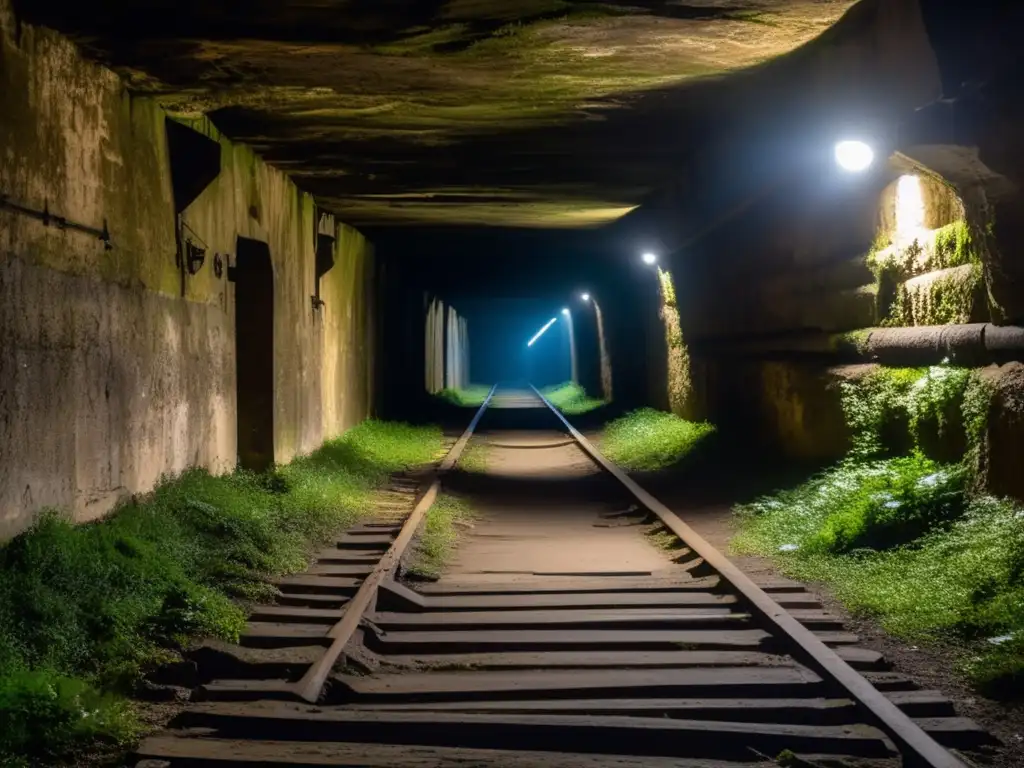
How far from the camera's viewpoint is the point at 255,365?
12219 mm

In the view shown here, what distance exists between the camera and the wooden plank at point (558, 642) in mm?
5754

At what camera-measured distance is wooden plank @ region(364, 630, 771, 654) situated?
5754mm

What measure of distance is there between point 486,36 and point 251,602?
3.73 metres

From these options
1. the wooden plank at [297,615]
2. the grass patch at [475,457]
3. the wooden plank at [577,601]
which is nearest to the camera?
the wooden plank at [297,615]

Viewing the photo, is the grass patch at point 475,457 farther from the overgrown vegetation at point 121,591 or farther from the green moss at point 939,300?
the green moss at point 939,300

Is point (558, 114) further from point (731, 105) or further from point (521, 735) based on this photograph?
point (521, 735)

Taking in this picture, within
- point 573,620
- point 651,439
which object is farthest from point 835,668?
point 651,439

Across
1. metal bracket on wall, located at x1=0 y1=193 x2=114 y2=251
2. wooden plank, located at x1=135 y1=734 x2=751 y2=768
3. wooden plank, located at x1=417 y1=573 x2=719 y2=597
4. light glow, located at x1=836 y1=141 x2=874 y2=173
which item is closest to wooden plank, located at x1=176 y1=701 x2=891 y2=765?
wooden plank, located at x1=135 y1=734 x2=751 y2=768

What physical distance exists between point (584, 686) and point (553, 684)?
14 cm

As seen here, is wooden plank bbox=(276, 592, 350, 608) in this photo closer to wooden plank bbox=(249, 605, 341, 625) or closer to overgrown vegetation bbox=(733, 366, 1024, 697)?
wooden plank bbox=(249, 605, 341, 625)

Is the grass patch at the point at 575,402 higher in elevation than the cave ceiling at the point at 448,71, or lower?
lower

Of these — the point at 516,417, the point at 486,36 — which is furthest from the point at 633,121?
the point at 516,417

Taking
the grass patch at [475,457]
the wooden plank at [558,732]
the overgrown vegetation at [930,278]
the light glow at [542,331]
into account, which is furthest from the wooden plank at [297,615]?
the light glow at [542,331]

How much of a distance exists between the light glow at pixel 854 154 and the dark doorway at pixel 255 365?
6659 mm
